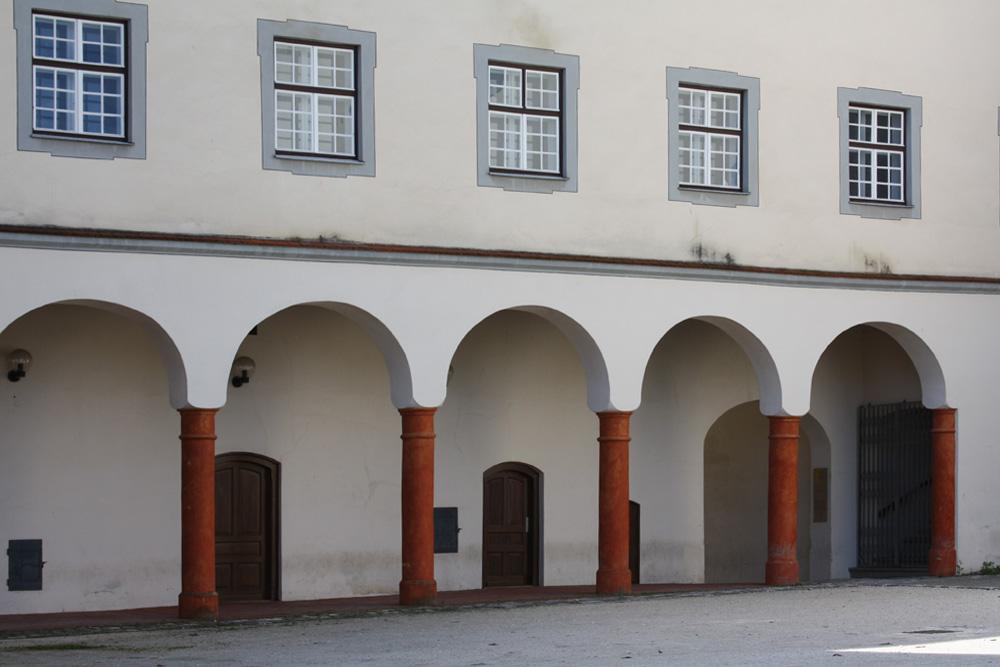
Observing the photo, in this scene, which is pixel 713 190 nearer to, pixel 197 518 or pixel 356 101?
pixel 356 101

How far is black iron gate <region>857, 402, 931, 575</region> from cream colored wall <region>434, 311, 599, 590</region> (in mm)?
4056

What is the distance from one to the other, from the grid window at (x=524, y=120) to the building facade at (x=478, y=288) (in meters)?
0.03

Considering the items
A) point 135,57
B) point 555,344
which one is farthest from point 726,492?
point 135,57

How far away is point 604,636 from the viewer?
13414mm

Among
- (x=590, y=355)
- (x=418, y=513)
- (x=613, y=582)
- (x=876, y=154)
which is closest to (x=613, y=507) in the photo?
(x=613, y=582)

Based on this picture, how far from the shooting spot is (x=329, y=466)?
1827cm

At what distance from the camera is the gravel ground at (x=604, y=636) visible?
1185cm

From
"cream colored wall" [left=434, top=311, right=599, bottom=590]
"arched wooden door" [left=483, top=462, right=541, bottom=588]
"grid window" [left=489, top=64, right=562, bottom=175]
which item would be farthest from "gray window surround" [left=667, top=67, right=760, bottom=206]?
"arched wooden door" [left=483, top=462, right=541, bottom=588]

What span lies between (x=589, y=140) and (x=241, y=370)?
16.0 ft

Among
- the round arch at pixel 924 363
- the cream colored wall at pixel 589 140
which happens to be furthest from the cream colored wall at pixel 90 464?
the round arch at pixel 924 363

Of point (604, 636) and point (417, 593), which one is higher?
point (604, 636)

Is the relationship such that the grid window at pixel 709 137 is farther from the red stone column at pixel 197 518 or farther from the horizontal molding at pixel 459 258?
the red stone column at pixel 197 518

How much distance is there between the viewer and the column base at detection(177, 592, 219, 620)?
50.0ft

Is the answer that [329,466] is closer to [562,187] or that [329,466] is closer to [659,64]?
[562,187]
